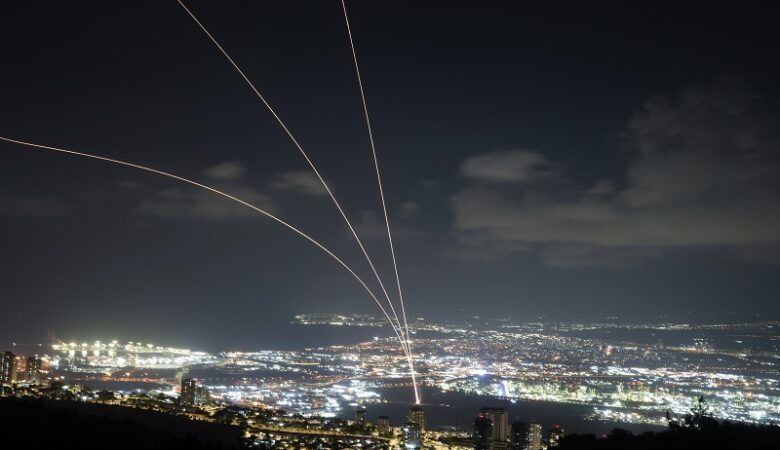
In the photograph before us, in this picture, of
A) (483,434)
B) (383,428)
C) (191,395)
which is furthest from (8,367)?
(483,434)

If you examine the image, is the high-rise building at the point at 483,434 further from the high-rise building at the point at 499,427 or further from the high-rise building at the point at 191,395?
the high-rise building at the point at 191,395

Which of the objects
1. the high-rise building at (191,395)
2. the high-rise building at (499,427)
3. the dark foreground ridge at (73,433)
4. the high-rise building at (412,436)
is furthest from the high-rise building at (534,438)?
the high-rise building at (191,395)

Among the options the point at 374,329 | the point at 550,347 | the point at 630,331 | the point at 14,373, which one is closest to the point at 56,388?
the point at 14,373

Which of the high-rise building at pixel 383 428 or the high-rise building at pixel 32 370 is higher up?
the high-rise building at pixel 32 370

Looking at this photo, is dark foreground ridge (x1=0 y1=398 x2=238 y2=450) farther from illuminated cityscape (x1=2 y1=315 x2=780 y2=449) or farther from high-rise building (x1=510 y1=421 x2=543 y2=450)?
high-rise building (x1=510 y1=421 x2=543 y2=450)

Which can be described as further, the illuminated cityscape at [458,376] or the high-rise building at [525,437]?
the illuminated cityscape at [458,376]

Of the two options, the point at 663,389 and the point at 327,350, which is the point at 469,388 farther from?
the point at 327,350

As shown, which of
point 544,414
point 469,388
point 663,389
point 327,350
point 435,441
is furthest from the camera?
point 327,350
